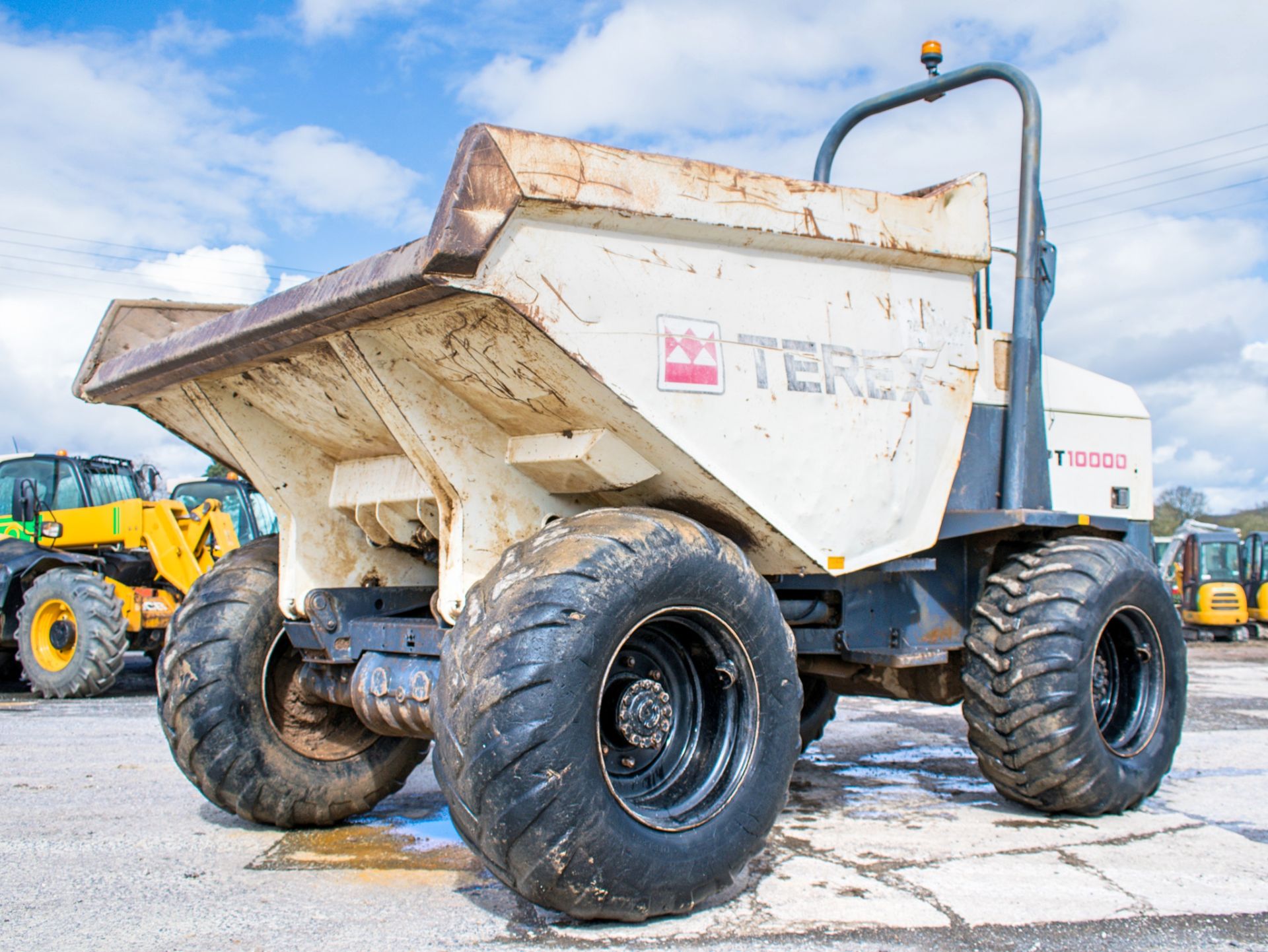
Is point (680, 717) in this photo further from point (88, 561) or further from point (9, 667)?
point (9, 667)

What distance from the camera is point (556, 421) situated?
3.75m

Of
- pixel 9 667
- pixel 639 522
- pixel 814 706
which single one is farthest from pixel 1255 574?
pixel 639 522

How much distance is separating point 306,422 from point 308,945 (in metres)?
1.93

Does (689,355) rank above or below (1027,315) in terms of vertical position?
below

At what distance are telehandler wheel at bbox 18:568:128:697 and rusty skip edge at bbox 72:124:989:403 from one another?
257 inches

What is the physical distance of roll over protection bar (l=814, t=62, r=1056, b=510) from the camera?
5066mm

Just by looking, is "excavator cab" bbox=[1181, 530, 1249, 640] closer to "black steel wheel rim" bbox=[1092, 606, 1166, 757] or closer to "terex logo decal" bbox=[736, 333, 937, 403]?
"black steel wheel rim" bbox=[1092, 606, 1166, 757]

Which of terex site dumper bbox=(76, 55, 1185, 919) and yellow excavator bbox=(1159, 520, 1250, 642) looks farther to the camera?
yellow excavator bbox=(1159, 520, 1250, 642)

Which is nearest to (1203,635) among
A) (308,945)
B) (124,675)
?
(124,675)

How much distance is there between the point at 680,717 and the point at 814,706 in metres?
2.25

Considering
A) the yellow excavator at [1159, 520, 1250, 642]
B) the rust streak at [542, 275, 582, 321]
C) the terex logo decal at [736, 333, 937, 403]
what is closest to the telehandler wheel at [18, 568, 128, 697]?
the terex logo decal at [736, 333, 937, 403]

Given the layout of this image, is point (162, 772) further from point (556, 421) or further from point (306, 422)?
point (556, 421)

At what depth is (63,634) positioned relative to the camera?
10.3m

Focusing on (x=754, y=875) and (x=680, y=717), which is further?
(x=754, y=875)
